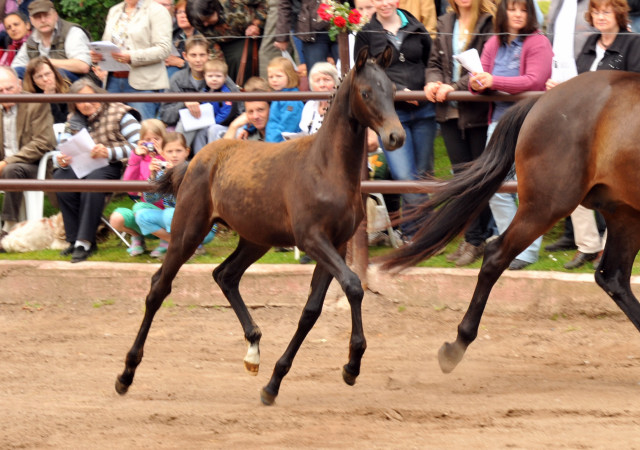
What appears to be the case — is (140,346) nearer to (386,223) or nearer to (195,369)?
(195,369)

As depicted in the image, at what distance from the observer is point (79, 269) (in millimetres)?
7547

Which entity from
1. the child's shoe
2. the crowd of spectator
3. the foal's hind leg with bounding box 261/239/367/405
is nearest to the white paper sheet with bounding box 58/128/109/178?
the crowd of spectator

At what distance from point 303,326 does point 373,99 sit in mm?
1231

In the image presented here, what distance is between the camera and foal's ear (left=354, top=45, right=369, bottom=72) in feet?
15.3

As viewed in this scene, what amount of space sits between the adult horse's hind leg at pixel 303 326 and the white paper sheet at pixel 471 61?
218 cm

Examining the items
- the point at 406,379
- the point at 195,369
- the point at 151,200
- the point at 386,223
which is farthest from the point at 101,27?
the point at 406,379

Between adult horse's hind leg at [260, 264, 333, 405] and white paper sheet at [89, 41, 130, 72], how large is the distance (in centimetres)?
434

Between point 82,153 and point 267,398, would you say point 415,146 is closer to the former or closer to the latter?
point 82,153

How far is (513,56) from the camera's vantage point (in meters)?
6.79

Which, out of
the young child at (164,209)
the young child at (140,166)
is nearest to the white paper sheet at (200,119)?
the young child at (140,166)

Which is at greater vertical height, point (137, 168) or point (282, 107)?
point (282, 107)

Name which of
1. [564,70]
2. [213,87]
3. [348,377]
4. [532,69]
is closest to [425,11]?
[564,70]

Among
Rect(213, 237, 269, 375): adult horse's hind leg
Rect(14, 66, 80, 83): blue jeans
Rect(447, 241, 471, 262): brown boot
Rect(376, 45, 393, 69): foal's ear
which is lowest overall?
Rect(447, 241, 471, 262): brown boot

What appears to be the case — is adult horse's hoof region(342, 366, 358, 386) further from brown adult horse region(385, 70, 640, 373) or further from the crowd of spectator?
the crowd of spectator
